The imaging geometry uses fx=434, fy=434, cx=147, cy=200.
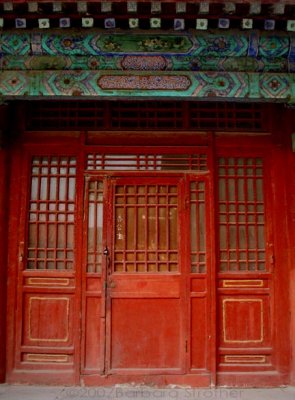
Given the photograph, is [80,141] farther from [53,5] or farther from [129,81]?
[53,5]

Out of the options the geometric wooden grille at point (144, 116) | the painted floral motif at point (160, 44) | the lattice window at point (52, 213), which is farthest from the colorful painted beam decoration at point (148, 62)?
the lattice window at point (52, 213)

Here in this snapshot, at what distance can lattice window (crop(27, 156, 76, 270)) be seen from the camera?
17.4 ft

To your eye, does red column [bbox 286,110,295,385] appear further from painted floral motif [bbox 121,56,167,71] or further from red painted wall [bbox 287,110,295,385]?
painted floral motif [bbox 121,56,167,71]

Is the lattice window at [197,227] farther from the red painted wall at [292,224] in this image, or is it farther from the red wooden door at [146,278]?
the red painted wall at [292,224]

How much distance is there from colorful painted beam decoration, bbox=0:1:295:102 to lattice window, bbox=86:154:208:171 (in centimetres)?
101

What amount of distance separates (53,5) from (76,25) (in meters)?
0.34

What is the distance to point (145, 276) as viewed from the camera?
5191mm

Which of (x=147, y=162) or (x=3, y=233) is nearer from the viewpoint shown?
(x=3, y=233)

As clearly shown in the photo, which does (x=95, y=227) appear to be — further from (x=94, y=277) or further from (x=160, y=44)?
(x=160, y=44)

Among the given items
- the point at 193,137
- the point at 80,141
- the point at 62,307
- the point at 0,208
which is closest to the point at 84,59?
the point at 80,141

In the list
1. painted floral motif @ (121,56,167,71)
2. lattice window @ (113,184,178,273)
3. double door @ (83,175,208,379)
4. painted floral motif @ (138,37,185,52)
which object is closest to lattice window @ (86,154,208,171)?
double door @ (83,175,208,379)

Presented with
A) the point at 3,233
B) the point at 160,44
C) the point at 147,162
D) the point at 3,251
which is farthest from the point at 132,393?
the point at 160,44

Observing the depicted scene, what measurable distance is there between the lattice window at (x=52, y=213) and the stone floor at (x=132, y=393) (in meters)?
1.38

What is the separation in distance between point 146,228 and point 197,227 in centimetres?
62
